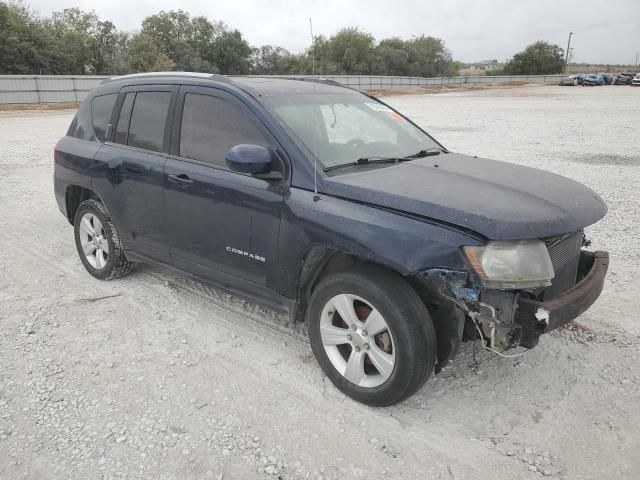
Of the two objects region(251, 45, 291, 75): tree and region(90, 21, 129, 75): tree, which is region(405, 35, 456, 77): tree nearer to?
region(251, 45, 291, 75): tree

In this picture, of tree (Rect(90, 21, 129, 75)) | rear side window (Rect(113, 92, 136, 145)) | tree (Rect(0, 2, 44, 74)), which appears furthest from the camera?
tree (Rect(90, 21, 129, 75))

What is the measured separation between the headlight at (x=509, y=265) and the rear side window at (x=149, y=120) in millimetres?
2641

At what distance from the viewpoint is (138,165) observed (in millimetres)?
4184

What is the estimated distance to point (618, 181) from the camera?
873 cm

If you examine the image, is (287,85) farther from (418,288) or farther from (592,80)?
(592,80)

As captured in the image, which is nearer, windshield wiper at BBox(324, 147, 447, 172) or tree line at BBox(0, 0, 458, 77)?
windshield wiper at BBox(324, 147, 447, 172)

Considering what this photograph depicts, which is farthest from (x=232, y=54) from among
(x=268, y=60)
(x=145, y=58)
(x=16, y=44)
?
(x=16, y=44)

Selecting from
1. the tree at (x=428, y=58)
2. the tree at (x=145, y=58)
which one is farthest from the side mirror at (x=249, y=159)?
the tree at (x=428, y=58)

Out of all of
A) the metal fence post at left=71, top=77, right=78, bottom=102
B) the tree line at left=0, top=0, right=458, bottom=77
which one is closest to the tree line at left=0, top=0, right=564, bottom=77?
the tree line at left=0, top=0, right=458, bottom=77

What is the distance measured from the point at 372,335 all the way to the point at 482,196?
3.26 ft

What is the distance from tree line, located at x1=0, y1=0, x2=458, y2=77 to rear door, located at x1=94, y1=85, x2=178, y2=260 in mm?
46842

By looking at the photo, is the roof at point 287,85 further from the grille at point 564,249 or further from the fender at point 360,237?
the grille at point 564,249

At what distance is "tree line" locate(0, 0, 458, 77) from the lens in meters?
45.4

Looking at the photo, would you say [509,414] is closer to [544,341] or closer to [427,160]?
[544,341]
